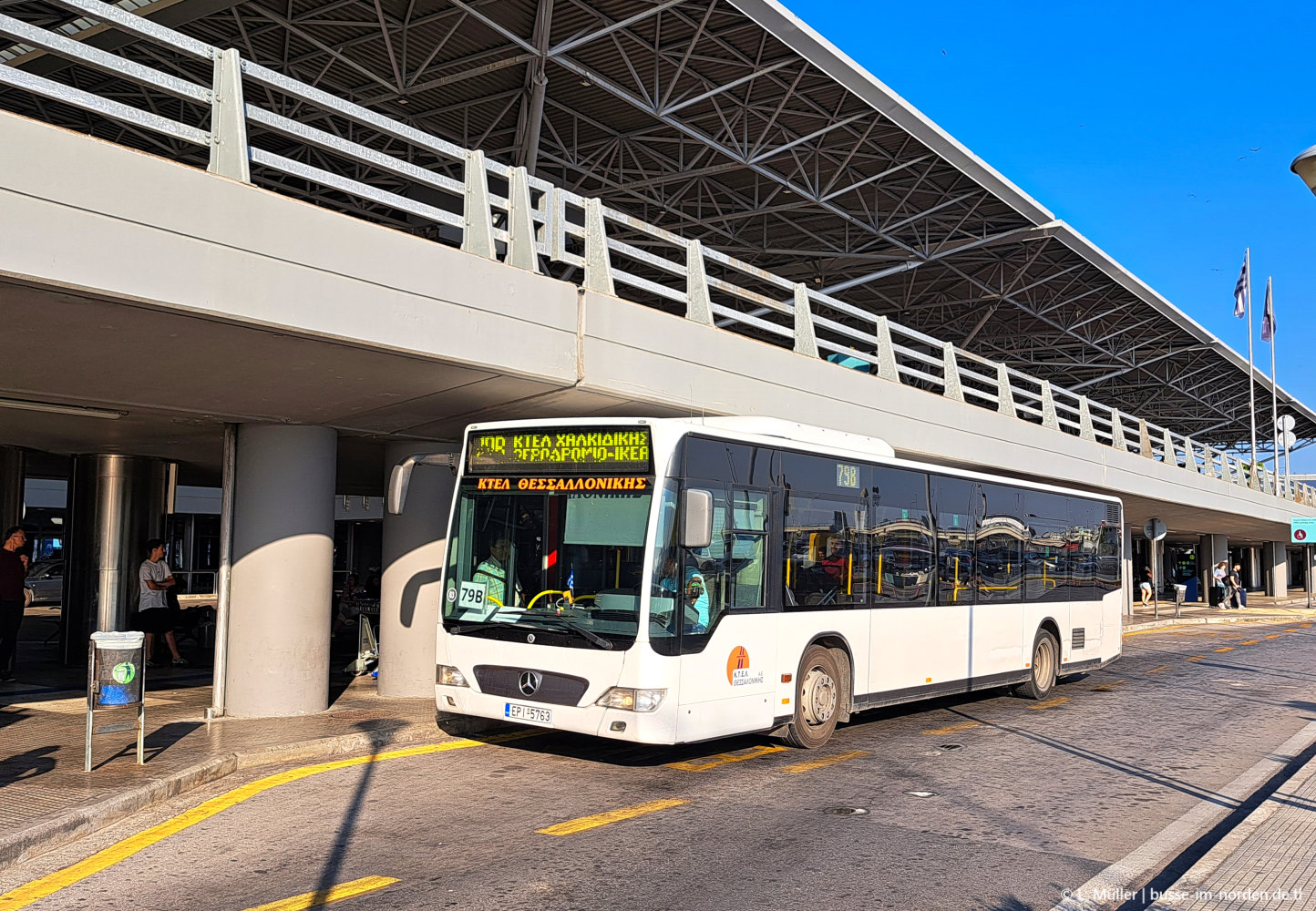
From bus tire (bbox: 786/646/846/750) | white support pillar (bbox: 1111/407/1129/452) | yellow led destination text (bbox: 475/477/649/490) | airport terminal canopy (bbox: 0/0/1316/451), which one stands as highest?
airport terminal canopy (bbox: 0/0/1316/451)

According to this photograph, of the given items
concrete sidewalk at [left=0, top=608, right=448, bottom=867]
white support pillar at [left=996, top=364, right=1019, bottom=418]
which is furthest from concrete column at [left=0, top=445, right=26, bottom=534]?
white support pillar at [left=996, top=364, right=1019, bottom=418]

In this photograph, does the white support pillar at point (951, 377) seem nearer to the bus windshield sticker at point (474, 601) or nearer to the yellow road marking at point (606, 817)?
the bus windshield sticker at point (474, 601)

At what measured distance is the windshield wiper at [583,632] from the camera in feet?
30.0

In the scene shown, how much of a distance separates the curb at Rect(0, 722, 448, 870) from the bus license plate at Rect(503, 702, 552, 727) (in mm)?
1752

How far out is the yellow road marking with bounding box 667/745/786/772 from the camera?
33.2 ft

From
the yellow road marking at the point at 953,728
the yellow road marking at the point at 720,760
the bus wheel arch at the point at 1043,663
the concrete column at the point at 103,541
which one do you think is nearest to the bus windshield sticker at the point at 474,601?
the yellow road marking at the point at 720,760

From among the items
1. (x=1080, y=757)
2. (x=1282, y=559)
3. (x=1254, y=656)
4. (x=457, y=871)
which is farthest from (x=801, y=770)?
(x=1282, y=559)

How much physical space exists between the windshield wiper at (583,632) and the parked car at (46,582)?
1385 inches

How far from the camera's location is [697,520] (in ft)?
29.9

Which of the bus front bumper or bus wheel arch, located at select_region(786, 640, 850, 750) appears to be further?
bus wheel arch, located at select_region(786, 640, 850, 750)

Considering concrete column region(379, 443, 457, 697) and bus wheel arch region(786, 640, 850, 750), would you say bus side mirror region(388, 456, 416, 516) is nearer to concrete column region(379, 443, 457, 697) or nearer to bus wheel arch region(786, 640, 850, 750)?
concrete column region(379, 443, 457, 697)

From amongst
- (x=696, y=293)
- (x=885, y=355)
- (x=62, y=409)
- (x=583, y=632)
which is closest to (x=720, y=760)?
A: (x=583, y=632)

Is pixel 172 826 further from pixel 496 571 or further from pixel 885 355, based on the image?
pixel 885 355

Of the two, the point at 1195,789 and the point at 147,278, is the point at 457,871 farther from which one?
the point at 1195,789
